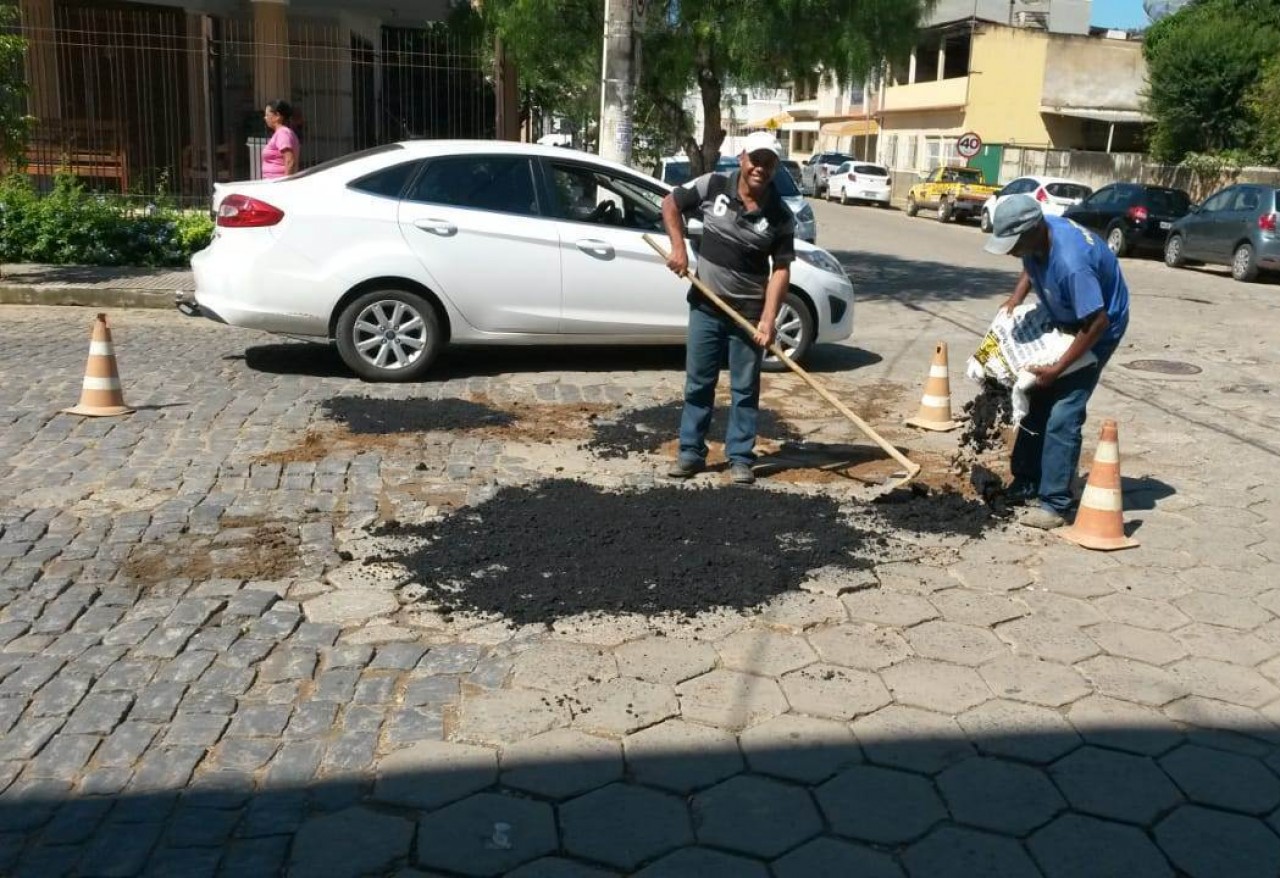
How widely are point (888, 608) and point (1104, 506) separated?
143 centimetres

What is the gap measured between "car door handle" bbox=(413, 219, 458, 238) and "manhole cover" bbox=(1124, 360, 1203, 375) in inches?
235

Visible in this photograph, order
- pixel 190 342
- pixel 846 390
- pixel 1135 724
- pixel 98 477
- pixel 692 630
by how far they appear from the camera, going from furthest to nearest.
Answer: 1. pixel 190 342
2. pixel 846 390
3. pixel 98 477
4. pixel 692 630
5. pixel 1135 724

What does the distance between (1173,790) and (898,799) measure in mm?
820

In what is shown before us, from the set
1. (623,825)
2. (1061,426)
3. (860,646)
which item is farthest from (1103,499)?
(623,825)

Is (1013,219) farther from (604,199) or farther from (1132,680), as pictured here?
(604,199)

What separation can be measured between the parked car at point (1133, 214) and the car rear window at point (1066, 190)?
4.39 meters

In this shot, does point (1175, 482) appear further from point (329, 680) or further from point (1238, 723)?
point (329, 680)

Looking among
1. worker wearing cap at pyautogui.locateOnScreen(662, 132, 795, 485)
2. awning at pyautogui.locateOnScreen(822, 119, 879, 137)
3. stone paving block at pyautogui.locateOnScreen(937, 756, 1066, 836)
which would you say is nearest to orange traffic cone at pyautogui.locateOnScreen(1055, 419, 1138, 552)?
worker wearing cap at pyautogui.locateOnScreen(662, 132, 795, 485)

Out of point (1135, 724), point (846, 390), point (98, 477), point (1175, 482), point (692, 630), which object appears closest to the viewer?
point (1135, 724)

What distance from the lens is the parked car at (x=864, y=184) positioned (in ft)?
135

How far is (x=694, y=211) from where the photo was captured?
6.40 m

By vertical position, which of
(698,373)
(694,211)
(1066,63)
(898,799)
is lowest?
(898,799)

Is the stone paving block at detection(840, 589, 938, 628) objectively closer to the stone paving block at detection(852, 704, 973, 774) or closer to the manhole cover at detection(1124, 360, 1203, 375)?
the stone paving block at detection(852, 704, 973, 774)

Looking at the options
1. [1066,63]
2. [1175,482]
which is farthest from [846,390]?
[1066,63]
